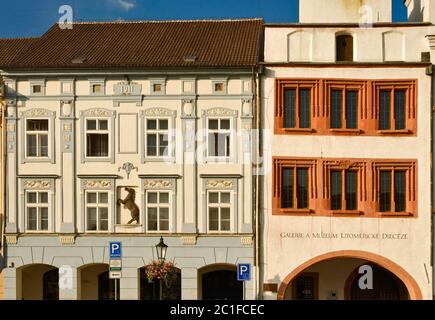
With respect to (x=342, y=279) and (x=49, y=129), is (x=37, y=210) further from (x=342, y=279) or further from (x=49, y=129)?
(x=342, y=279)

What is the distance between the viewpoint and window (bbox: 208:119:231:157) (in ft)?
94.6

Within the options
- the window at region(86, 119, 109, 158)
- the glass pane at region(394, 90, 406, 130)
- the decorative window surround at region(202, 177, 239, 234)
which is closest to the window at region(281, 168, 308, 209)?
the decorative window surround at region(202, 177, 239, 234)

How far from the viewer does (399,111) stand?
28578 mm

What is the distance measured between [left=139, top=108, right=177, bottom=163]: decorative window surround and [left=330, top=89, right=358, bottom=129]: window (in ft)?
21.4

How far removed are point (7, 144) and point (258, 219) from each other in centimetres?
1095

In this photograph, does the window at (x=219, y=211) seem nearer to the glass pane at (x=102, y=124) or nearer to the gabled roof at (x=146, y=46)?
the glass pane at (x=102, y=124)

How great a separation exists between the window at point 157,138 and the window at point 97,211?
2.65m

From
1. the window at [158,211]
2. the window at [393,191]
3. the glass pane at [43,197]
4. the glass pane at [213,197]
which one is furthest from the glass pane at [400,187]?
the glass pane at [43,197]

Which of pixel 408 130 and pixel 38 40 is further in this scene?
pixel 38 40

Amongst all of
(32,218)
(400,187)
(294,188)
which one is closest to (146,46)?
(32,218)

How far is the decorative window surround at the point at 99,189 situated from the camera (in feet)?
95.1
